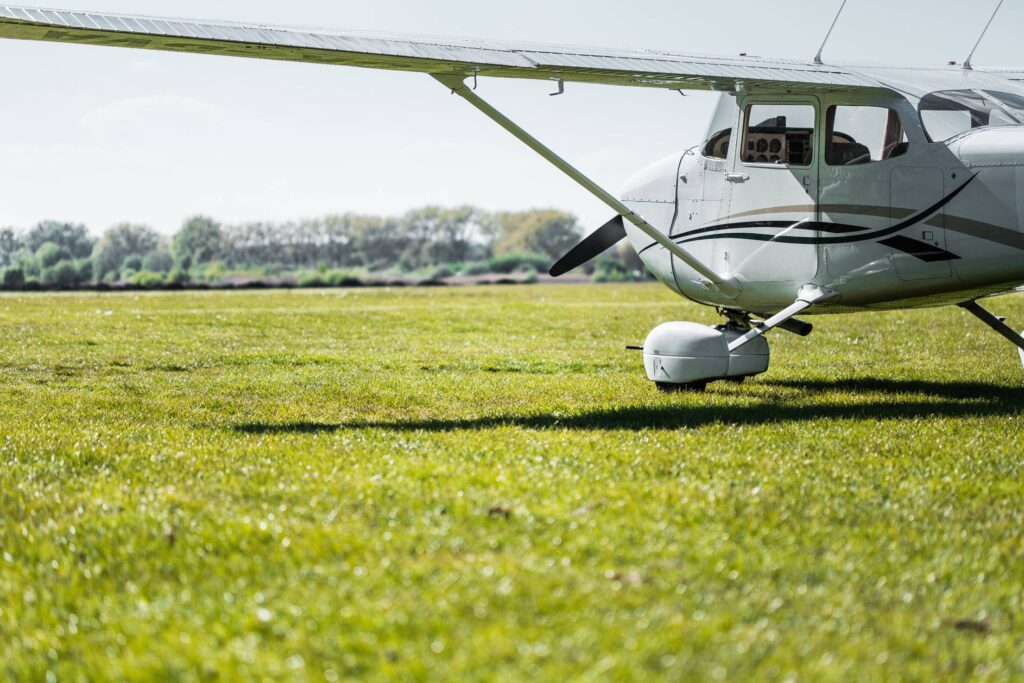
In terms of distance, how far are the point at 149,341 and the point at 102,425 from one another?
855cm

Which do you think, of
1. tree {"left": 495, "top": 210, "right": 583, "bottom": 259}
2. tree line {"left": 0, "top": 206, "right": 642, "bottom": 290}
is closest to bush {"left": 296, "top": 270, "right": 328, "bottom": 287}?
tree line {"left": 0, "top": 206, "right": 642, "bottom": 290}

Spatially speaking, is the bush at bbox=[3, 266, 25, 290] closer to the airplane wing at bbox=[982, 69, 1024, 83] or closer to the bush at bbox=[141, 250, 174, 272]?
the bush at bbox=[141, 250, 174, 272]

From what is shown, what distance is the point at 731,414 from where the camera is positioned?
892 cm

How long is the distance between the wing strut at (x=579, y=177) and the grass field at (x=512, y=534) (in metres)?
1.21

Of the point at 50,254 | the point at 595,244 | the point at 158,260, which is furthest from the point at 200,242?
the point at 595,244

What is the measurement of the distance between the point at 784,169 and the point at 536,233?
423 ft

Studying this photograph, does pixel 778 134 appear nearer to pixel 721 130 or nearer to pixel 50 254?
pixel 721 130

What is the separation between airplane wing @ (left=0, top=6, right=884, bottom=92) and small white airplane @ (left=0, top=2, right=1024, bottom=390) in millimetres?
23

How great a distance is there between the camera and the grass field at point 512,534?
3600mm

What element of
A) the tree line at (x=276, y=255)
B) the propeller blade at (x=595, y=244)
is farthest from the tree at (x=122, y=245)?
the propeller blade at (x=595, y=244)

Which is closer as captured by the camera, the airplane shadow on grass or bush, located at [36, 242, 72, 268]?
the airplane shadow on grass

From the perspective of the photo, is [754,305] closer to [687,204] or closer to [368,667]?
[687,204]

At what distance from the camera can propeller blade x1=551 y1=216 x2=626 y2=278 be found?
1216cm

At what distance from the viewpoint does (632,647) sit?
352 centimetres
